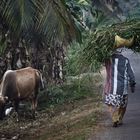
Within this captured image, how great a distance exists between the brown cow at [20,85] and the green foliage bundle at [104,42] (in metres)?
3.96

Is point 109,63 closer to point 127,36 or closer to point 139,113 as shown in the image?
point 127,36

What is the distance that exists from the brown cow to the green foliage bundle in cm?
396

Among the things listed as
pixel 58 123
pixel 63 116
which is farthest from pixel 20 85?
pixel 58 123

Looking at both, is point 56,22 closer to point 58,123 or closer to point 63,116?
point 58,123

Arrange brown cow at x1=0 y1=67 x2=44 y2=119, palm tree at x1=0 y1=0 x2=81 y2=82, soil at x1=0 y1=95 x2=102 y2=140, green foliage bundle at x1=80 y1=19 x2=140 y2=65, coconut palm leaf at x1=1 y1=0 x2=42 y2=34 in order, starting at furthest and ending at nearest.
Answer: brown cow at x1=0 y1=67 x2=44 y2=119 < soil at x1=0 y1=95 x2=102 y2=140 < green foliage bundle at x1=80 y1=19 x2=140 y2=65 < palm tree at x1=0 y1=0 x2=81 y2=82 < coconut palm leaf at x1=1 y1=0 x2=42 y2=34

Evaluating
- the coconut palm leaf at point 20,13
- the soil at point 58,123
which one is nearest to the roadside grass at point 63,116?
the soil at point 58,123

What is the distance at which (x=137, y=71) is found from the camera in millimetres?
21000

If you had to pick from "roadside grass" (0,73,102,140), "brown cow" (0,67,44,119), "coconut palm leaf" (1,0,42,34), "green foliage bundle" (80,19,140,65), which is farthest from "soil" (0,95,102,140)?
"coconut palm leaf" (1,0,42,34)

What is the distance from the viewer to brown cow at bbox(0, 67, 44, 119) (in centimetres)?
1372

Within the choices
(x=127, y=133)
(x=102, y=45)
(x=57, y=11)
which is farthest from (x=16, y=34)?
(x=127, y=133)

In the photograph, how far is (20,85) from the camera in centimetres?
1441

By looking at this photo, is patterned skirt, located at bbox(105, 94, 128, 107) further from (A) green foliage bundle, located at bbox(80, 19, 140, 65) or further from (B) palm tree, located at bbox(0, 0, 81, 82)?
(B) palm tree, located at bbox(0, 0, 81, 82)

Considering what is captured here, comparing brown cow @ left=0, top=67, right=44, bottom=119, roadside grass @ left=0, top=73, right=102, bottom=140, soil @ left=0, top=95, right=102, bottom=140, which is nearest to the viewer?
soil @ left=0, top=95, right=102, bottom=140

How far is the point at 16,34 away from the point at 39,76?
4.92 meters
